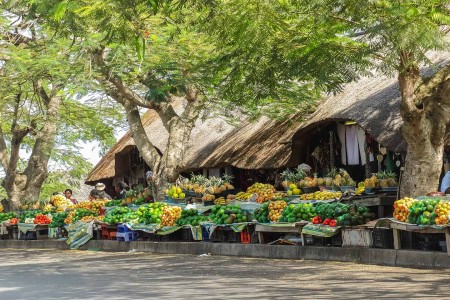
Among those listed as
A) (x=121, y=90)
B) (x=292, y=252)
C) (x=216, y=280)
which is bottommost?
(x=216, y=280)

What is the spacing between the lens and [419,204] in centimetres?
1524

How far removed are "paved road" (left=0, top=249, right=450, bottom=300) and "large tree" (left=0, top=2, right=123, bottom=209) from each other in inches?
271

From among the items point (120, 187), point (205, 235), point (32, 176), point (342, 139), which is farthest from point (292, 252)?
point (120, 187)

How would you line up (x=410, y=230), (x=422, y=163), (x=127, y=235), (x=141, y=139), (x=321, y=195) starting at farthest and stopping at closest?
(x=141, y=139)
(x=127, y=235)
(x=321, y=195)
(x=422, y=163)
(x=410, y=230)

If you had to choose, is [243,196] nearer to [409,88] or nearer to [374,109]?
[374,109]

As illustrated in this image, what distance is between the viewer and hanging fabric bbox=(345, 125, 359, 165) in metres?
24.5

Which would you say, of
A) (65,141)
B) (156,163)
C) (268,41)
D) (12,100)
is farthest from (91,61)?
(65,141)

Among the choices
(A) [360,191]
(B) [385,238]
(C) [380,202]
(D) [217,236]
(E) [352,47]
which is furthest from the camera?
(D) [217,236]

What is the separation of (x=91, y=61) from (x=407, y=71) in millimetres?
9981

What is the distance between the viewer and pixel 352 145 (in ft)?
80.7

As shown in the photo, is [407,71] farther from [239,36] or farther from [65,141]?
[65,141]

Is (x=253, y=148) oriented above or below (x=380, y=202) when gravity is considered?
above

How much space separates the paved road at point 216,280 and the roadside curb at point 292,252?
0.41m

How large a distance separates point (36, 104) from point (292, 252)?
62.5 ft
